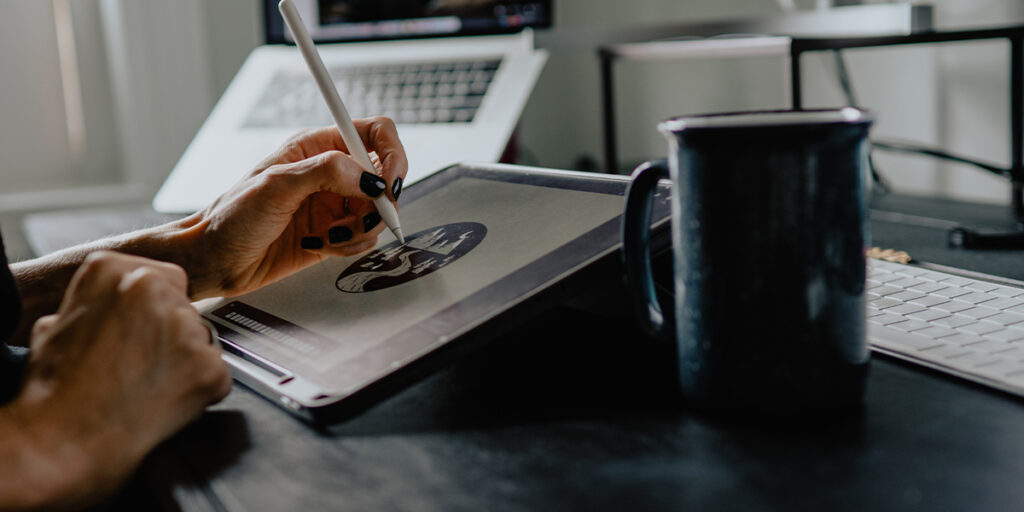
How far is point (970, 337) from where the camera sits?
0.40 m

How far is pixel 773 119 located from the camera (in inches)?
12.0

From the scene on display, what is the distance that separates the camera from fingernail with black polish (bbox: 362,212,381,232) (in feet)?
1.82

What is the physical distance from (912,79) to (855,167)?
0.99m

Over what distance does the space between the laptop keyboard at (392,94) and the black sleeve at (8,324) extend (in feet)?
2.22

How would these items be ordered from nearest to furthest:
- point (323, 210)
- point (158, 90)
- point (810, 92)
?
point (323, 210)
point (810, 92)
point (158, 90)

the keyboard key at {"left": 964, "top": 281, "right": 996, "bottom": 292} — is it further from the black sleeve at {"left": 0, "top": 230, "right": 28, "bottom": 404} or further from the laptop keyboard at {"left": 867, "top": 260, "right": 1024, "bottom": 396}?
the black sleeve at {"left": 0, "top": 230, "right": 28, "bottom": 404}

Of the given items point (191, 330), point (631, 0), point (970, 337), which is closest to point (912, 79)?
point (631, 0)

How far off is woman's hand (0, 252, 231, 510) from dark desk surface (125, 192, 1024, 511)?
0.02m

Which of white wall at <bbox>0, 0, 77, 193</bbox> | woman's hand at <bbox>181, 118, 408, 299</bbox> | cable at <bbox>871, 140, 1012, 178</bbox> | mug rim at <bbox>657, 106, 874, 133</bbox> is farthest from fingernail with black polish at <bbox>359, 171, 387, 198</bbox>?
white wall at <bbox>0, 0, 77, 193</bbox>

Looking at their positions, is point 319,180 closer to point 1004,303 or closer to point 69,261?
point 69,261

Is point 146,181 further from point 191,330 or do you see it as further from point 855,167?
point 855,167

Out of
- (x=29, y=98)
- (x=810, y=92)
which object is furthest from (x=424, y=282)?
(x=29, y=98)

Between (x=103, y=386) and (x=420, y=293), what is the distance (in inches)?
5.9

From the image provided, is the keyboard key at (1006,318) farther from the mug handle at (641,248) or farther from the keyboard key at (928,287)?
the mug handle at (641,248)
